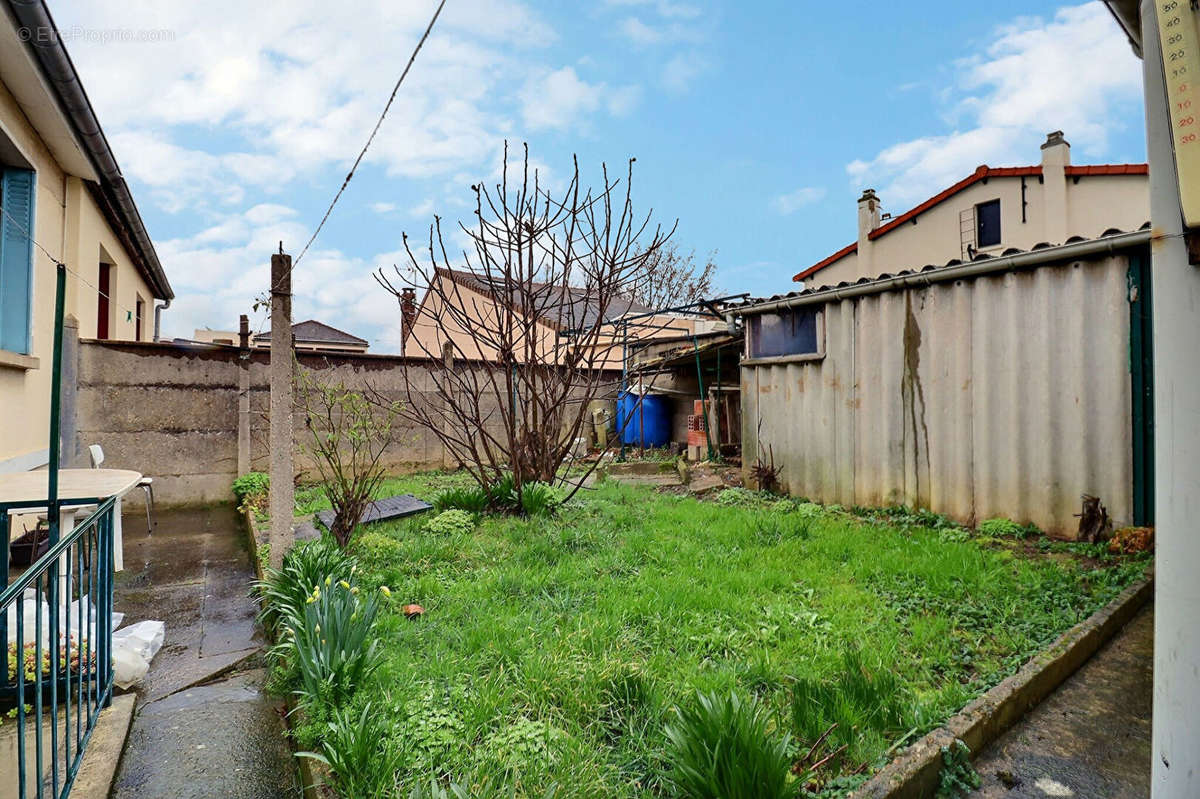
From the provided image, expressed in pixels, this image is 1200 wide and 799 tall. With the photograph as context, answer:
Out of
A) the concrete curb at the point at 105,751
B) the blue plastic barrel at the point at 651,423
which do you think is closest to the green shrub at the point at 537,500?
the concrete curb at the point at 105,751

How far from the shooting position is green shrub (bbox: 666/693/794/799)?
5.10 feet

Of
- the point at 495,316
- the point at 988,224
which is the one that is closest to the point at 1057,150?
the point at 988,224

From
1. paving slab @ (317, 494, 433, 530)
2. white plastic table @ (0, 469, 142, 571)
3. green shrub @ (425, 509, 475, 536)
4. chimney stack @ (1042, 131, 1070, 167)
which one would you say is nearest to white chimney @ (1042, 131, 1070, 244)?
chimney stack @ (1042, 131, 1070, 167)

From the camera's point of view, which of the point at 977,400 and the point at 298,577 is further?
the point at 977,400

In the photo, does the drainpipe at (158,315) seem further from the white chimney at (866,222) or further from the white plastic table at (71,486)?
the white chimney at (866,222)

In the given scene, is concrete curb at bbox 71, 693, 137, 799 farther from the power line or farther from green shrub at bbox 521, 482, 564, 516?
green shrub at bbox 521, 482, 564, 516

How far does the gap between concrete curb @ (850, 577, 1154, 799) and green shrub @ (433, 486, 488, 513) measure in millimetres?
4055

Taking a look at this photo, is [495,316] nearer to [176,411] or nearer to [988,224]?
[176,411]

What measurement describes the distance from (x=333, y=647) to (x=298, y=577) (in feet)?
3.27

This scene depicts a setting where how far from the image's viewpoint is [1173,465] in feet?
4.29

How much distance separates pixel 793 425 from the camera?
6621 mm

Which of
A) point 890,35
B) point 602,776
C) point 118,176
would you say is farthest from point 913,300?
point 118,176

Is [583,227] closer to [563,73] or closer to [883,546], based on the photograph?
[563,73]

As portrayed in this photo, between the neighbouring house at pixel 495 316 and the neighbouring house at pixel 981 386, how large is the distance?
77.8 inches
